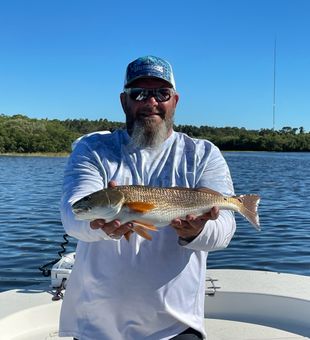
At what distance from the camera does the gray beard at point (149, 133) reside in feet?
8.70

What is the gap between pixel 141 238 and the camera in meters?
2.47

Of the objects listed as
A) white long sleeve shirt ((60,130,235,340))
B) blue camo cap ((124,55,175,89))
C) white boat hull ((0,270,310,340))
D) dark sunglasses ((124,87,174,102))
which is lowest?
white boat hull ((0,270,310,340))

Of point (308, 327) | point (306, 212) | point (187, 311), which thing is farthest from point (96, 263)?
point (306, 212)

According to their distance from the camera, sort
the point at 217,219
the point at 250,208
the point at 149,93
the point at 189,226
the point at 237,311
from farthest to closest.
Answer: the point at 237,311, the point at 250,208, the point at 149,93, the point at 217,219, the point at 189,226

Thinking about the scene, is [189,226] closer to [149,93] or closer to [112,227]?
[112,227]

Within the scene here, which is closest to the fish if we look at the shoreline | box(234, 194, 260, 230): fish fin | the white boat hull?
box(234, 194, 260, 230): fish fin

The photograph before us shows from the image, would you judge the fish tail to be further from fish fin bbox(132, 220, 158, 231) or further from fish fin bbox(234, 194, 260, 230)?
fish fin bbox(132, 220, 158, 231)

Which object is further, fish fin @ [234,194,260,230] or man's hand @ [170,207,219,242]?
fish fin @ [234,194,260,230]

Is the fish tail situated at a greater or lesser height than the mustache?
lesser

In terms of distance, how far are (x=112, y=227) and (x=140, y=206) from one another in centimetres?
17

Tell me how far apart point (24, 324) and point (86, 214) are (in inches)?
107

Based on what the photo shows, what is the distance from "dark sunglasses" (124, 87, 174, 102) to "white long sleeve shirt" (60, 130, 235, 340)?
31 cm

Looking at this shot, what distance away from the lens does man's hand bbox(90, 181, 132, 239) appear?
223cm

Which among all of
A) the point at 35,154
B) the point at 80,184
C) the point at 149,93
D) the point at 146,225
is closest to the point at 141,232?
the point at 146,225
